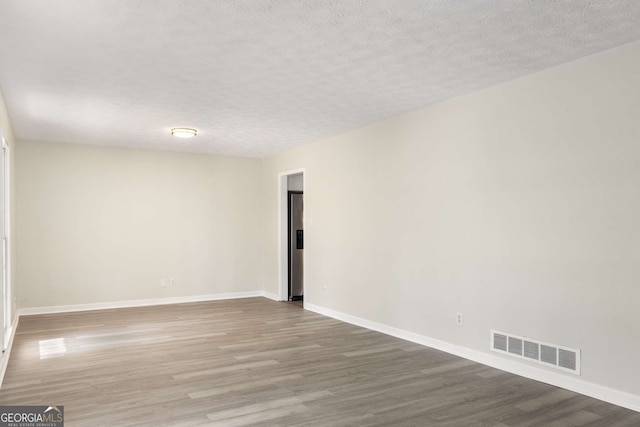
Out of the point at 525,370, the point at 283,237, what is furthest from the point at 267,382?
the point at 283,237

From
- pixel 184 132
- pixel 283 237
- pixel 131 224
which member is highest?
pixel 184 132

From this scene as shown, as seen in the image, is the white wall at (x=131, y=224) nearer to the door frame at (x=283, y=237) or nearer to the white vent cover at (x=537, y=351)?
the door frame at (x=283, y=237)

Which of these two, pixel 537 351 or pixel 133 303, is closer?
pixel 537 351

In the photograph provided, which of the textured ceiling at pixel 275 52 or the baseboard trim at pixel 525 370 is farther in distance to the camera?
the baseboard trim at pixel 525 370

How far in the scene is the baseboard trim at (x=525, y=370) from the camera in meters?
3.36

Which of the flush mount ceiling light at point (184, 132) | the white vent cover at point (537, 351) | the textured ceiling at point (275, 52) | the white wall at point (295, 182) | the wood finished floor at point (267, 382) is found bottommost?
the wood finished floor at point (267, 382)

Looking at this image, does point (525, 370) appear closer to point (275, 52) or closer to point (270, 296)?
point (275, 52)

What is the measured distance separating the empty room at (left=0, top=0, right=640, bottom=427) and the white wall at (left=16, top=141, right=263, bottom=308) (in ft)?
0.17

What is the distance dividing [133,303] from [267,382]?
14.9ft

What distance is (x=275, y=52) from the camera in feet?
11.3

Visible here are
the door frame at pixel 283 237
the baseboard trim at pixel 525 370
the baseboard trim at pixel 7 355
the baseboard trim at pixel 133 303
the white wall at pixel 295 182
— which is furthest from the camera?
the white wall at pixel 295 182

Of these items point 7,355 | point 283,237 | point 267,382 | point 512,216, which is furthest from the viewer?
point 283,237

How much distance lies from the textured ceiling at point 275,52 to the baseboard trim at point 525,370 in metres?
2.50

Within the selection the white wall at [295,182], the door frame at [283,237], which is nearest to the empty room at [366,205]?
the door frame at [283,237]
